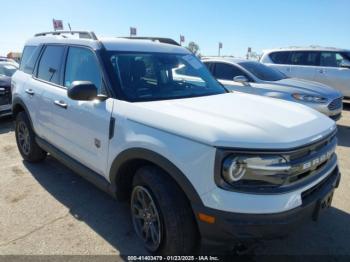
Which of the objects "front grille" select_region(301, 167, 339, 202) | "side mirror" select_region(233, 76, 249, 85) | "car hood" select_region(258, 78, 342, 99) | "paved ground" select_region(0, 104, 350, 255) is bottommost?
"paved ground" select_region(0, 104, 350, 255)

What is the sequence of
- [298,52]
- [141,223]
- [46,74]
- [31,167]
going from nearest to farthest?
1. [141,223]
2. [46,74]
3. [31,167]
4. [298,52]

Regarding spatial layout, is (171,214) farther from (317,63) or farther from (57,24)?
(57,24)

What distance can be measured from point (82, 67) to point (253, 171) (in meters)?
2.22

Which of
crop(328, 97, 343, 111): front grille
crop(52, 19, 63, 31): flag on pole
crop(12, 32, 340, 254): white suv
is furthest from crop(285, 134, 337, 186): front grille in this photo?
crop(52, 19, 63, 31): flag on pole

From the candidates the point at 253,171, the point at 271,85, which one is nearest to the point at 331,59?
the point at 271,85

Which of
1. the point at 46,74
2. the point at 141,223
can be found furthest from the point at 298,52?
the point at 141,223

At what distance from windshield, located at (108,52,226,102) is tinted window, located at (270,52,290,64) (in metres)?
7.30

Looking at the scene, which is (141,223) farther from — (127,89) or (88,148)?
(127,89)

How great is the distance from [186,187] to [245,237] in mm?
509

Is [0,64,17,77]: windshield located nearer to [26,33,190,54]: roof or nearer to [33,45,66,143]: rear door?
[33,45,66,143]: rear door

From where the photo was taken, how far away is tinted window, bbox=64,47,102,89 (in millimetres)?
3125

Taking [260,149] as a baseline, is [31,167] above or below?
below

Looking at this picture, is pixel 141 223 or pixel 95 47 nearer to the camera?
pixel 141 223

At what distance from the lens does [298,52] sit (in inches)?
398
